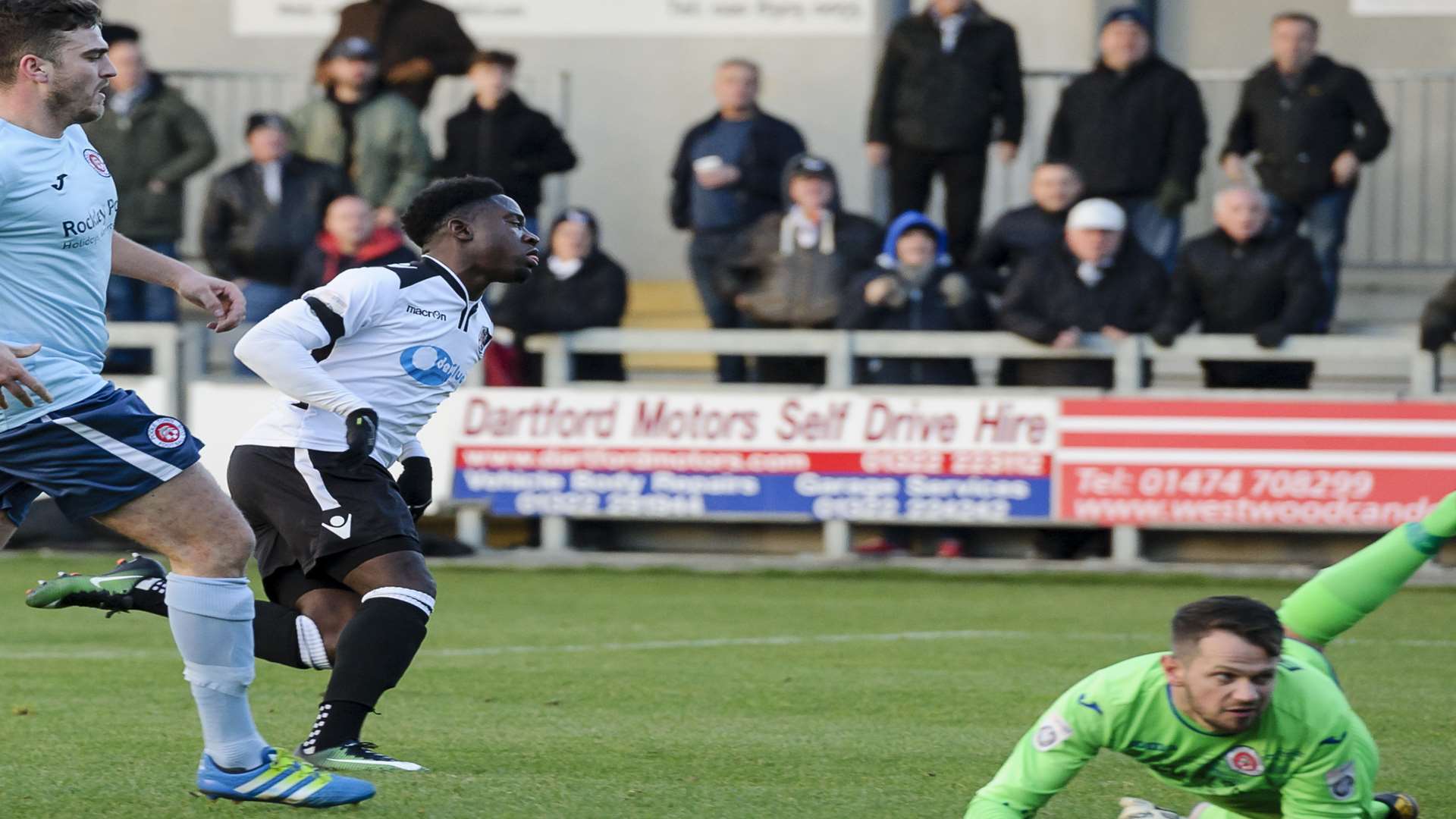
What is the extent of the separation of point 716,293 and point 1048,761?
29.4 ft

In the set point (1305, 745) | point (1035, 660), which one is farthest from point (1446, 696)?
point (1305, 745)

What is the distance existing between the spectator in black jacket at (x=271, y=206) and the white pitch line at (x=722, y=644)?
4.84m

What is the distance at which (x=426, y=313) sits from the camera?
6059mm

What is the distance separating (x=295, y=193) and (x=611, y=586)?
3.60 metres

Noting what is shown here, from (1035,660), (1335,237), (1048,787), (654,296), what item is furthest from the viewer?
(654,296)

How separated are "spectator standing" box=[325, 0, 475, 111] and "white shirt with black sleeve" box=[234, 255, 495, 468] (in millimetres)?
8396

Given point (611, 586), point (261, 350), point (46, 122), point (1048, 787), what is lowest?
point (611, 586)

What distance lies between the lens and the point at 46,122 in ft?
16.6

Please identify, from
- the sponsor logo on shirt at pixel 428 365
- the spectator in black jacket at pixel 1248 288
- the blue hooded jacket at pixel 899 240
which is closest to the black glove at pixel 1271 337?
the spectator in black jacket at pixel 1248 288

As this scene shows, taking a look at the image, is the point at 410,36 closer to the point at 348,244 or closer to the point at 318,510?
the point at 348,244

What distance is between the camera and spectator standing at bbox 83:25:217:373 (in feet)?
45.3

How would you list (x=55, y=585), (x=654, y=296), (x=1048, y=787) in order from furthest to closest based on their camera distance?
(x=654, y=296)
(x=55, y=585)
(x=1048, y=787)

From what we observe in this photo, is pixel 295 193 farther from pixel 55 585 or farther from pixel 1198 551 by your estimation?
pixel 55 585

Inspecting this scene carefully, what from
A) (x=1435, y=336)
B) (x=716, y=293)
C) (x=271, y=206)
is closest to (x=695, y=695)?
(x=716, y=293)
